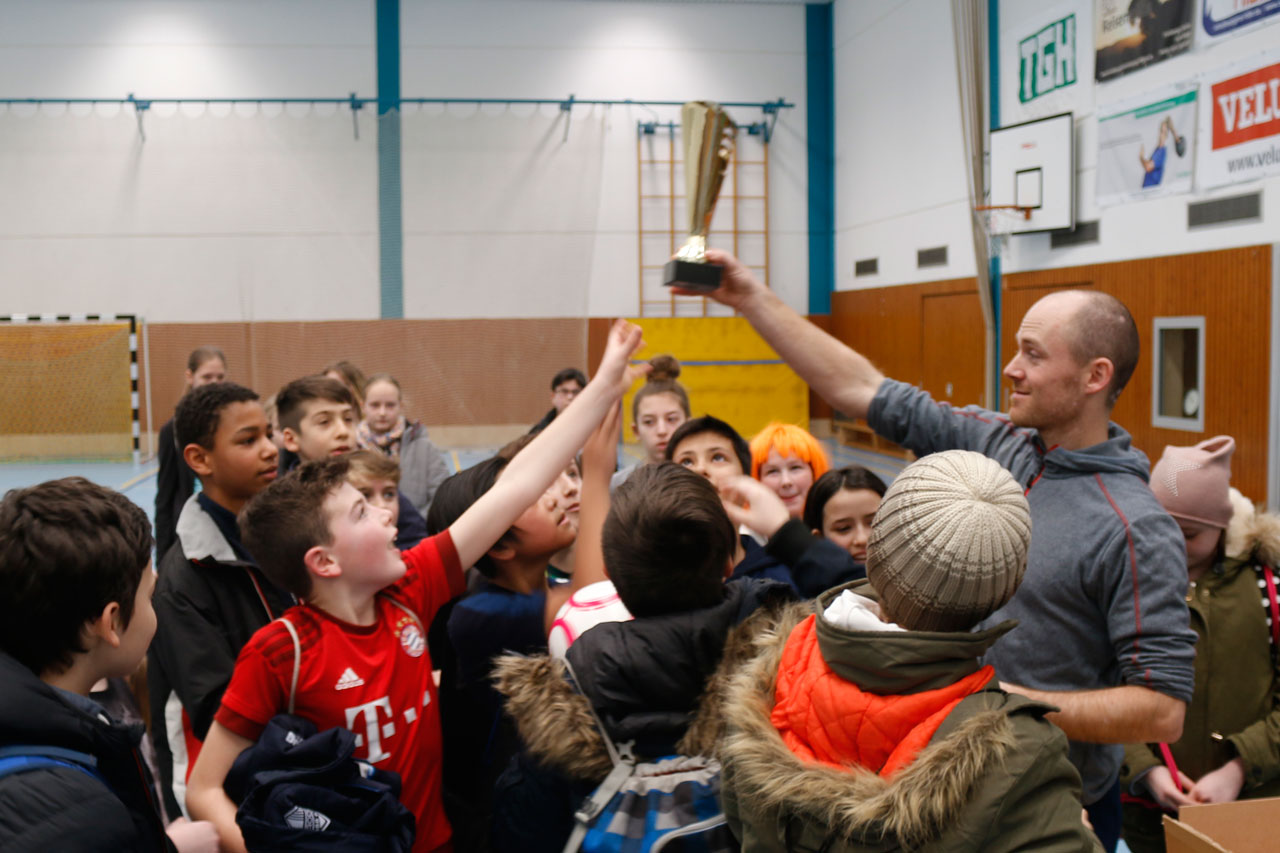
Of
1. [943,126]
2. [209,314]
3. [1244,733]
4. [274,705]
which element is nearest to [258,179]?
[209,314]

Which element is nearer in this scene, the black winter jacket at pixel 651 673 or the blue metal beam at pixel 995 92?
the black winter jacket at pixel 651 673

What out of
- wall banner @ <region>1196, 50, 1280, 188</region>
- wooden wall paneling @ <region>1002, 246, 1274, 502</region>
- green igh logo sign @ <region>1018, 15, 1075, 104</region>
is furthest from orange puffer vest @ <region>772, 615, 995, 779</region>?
green igh logo sign @ <region>1018, 15, 1075, 104</region>

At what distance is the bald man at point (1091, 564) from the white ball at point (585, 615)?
0.74 meters

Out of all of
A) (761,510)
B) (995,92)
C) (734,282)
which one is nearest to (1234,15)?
(995,92)

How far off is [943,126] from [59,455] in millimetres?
10502

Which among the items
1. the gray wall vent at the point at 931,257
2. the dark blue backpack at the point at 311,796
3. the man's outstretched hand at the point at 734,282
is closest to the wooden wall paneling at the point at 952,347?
the gray wall vent at the point at 931,257

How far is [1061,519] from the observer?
5.88 feet

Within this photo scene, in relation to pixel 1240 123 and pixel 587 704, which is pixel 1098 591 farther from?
pixel 1240 123

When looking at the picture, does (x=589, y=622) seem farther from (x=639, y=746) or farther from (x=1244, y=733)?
(x=1244, y=733)

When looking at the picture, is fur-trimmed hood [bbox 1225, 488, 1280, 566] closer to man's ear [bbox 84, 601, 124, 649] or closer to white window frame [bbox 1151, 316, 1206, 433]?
man's ear [bbox 84, 601, 124, 649]

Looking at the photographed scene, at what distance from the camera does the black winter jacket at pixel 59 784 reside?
115 centimetres

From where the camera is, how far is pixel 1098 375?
1.87 metres

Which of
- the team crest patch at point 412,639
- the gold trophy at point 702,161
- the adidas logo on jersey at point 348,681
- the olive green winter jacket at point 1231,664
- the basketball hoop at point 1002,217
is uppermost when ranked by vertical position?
the basketball hoop at point 1002,217

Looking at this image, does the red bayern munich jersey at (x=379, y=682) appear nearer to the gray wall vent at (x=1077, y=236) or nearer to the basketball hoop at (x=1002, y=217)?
the gray wall vent at (x=1077, y=236)
